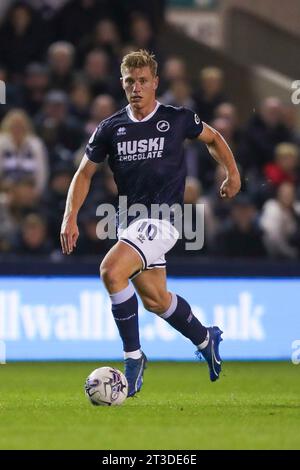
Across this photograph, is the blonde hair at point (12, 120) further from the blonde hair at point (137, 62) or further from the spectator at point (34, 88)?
the blonde hair at point (137, 62)

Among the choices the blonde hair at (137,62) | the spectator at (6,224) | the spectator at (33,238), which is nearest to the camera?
the blonde hair at (137,62)

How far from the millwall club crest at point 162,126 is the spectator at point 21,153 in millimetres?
4896

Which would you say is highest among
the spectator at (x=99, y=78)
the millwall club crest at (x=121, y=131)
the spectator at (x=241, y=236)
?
the spectator at (x=99, y=78)

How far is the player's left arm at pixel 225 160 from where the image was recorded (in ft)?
31.5

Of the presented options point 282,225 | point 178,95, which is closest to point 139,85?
point 282,225

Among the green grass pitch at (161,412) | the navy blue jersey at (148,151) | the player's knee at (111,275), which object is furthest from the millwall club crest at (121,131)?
the green grass pitch at (161,412)

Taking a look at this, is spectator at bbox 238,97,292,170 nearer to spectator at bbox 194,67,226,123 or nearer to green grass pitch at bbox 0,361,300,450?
spectator at bbox 194,67,226,123

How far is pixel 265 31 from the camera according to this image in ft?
60.7

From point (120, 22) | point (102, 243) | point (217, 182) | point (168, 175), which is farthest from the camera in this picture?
point (120, 22)

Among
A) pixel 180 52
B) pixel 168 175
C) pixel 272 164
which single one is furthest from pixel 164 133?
pixel 180 52

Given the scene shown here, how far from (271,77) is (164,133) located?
8496 mm

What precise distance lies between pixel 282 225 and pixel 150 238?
214 inches
